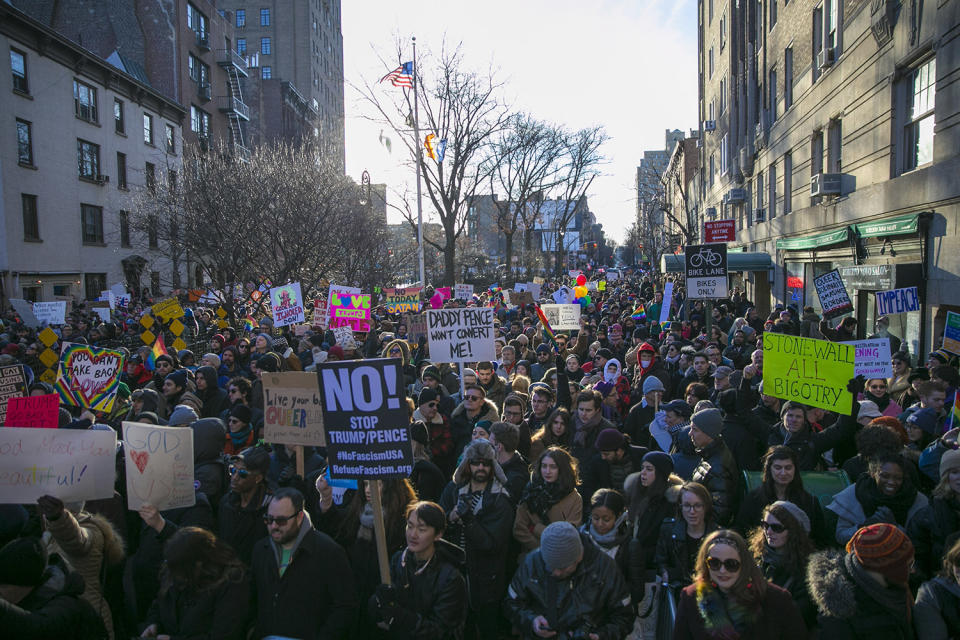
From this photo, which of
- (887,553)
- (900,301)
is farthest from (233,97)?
(887,553)

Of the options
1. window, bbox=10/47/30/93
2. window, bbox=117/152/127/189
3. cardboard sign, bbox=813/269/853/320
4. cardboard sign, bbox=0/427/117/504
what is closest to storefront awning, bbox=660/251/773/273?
cardboard sign, bbox=813/269/853/320

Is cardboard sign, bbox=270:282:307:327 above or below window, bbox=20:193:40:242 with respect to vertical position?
below

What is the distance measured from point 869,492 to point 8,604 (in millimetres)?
4734

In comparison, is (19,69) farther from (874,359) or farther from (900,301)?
(874,359)

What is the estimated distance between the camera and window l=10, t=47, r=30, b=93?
86.7ft

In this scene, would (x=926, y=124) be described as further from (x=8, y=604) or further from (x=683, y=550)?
(x=8, y=604)

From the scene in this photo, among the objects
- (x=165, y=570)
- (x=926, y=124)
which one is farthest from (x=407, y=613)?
(x=926, y=124)

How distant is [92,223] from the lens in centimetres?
3238

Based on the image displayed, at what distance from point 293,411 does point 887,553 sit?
416cm

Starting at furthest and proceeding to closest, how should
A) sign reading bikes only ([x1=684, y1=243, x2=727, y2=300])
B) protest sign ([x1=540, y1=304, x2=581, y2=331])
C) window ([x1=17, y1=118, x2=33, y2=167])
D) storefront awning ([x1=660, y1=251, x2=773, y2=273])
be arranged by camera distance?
window ([x1=17, y1=118, x2=33, y2=167]) → storefront awning ([x1=660, y1=251, x2=773, y2=273]) → protest sign ([x1=540, y1=304, x2=581, y2=331]) → sign reading bikes only ([x1=684, y1=243, x2=727, y2=300])

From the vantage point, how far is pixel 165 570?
3695mm

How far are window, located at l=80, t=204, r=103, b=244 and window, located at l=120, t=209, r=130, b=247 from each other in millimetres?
1387

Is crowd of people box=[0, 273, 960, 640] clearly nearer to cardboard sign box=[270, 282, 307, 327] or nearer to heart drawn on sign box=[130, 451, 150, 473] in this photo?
heart drawn on sign box=[130, 451, 150, 473]

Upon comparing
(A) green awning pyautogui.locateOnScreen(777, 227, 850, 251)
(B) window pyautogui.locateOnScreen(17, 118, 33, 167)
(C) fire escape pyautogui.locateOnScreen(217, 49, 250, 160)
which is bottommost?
(A) green awning pyautogui.locateOnScreen(777, 227, 850, 251)
